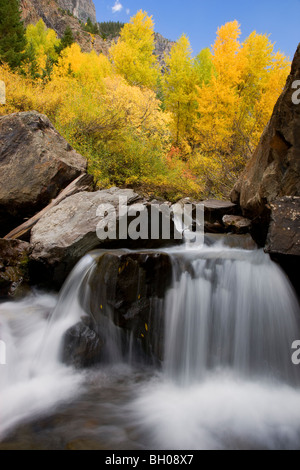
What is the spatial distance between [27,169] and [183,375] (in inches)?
232

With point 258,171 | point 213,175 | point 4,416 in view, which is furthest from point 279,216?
point 213,175

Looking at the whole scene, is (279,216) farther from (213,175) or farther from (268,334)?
(213,175)

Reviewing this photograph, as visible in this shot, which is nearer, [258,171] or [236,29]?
[258,171]

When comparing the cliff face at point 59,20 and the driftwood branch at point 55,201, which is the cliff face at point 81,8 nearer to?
the cliff face at point 59,20

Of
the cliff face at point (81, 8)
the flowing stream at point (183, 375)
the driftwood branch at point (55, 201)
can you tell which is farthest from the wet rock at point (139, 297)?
the cliff face at point (81, 8)

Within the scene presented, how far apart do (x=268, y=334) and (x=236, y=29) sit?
2153 cm

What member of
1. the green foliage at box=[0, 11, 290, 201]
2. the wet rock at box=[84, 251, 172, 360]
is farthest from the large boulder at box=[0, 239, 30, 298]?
the green foliage at box=[0, 11, 290, 201]

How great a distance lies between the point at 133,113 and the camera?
1358 centimetres

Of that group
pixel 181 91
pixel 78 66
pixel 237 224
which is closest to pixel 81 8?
pixel 78 66

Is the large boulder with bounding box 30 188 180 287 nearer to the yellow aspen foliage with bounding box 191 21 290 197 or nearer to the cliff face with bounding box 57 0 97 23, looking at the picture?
the yellow aspen foliage with bounding box 191 21 290 197

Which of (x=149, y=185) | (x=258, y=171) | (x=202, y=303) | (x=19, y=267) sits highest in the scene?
(x=149, y=185)

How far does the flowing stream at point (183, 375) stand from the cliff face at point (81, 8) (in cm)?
15394

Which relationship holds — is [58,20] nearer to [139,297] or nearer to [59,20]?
→ [59,20]

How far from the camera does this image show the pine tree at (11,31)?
70.7 ft
